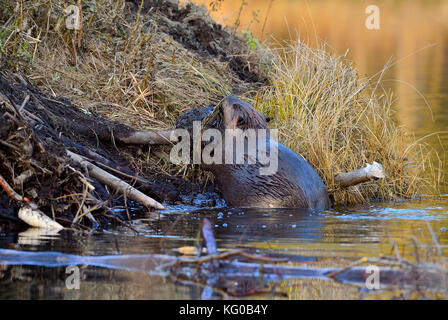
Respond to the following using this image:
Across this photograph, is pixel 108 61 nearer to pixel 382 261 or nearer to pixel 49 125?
pixel 49 125

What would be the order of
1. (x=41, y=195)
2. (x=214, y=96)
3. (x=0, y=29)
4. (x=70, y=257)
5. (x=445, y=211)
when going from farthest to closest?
(x=214, y=96) < (x=0, y=29) < (x=445, y=211) < (x=41, y=195) < (x=70, y=257)

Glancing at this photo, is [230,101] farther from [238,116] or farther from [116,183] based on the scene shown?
[116,183]

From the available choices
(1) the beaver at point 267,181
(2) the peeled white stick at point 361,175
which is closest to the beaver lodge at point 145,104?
(2) the peeled white stick at point 361,175

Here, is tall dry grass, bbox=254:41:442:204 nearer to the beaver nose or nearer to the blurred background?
the beaver nose

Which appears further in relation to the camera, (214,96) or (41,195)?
(214,96)

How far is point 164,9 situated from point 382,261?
705 centimetres

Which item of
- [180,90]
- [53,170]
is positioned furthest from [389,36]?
[53,170]

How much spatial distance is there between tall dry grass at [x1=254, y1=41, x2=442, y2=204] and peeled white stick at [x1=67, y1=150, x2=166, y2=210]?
74.2 inches

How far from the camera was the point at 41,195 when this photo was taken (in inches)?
215

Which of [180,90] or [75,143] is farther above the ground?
[180,90]

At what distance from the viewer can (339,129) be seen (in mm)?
7895

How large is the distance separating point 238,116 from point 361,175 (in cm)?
120

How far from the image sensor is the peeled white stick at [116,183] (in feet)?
20.3
